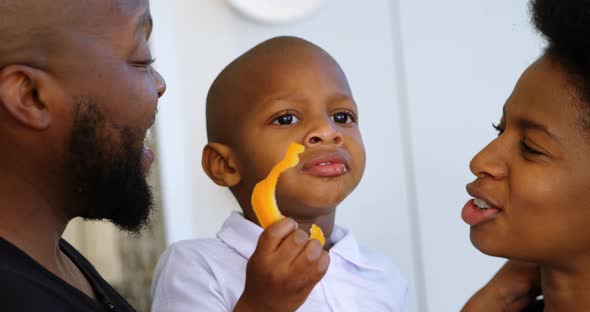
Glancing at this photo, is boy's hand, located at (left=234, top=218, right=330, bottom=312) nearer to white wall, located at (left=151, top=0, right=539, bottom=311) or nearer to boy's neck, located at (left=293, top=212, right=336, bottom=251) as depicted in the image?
boy's neck, located at (left=293, top=212, right=336, bottom=251)

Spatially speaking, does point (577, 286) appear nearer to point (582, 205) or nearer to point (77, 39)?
point (582, 205)

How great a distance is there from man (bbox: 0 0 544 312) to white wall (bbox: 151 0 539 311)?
2.24ft

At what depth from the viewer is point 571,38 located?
96 cm

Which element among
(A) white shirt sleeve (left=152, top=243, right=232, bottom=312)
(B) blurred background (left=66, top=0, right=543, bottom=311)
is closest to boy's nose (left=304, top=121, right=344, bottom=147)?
(A) white shirt sleeve (left=152, top=243, right=232, bottom=312)

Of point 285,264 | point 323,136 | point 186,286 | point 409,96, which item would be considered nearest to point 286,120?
point 323,136

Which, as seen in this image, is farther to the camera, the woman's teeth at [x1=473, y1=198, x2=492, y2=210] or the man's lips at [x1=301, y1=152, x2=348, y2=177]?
the man's lips at [x1=301, y1=152, x2=348, y2=177]

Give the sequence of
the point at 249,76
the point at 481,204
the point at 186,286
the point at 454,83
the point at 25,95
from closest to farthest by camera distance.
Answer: the point at 25,95
the point at 481,204
the point at 186,286
the point at 249,76
the point at 454,83

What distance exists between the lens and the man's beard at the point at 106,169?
946 mm

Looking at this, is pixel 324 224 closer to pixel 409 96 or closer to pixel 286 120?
pixel 286 120

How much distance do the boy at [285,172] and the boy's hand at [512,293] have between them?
23 cm

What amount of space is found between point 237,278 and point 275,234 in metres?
0.33

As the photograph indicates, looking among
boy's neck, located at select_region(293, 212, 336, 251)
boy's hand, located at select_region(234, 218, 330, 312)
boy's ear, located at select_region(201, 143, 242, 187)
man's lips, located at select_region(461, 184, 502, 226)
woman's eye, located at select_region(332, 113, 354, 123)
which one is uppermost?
woman's eye, located at select_region(332, 113, 354, 123)

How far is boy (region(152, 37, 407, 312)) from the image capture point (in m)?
1.23

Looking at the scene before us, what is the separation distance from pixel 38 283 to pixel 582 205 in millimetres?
622
